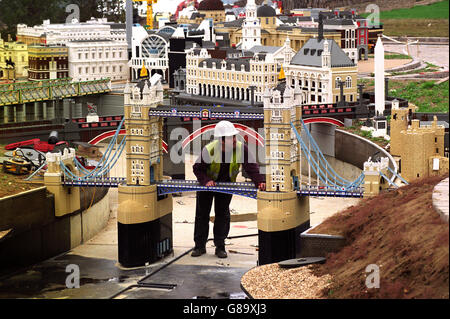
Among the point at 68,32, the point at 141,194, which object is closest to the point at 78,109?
the point at 68,32

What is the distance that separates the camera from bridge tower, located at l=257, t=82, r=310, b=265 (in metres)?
78.1

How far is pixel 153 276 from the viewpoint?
78.2m

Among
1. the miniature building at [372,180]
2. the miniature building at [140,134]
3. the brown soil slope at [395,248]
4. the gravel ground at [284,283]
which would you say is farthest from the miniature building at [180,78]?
the gravel ground at [284,283]

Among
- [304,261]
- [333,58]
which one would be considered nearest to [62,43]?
[333,58]

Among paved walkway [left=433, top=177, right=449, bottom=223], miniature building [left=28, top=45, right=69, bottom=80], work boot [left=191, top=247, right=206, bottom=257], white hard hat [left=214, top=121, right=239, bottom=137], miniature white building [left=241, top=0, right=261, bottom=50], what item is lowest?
work boot [left=191, top=247, right=206, bottom=257]

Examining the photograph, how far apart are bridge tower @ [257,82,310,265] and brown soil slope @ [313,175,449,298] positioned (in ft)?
27.3

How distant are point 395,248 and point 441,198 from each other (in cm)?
326

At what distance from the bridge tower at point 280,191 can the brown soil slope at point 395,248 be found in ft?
27.3

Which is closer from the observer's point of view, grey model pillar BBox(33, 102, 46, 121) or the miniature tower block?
the miniature tower block

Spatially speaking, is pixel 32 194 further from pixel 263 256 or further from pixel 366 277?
pixel 366 277

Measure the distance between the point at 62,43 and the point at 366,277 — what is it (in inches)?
4871

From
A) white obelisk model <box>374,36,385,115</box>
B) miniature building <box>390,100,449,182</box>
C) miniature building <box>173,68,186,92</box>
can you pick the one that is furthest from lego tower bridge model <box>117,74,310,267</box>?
miniature building <box>173,68,186,92</box>

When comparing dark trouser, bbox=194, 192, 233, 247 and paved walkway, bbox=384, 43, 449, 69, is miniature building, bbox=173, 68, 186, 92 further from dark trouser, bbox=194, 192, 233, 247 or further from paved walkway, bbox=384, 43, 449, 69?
dark trouser, bbox=194, 192, 233, 247

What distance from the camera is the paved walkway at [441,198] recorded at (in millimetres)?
54906
